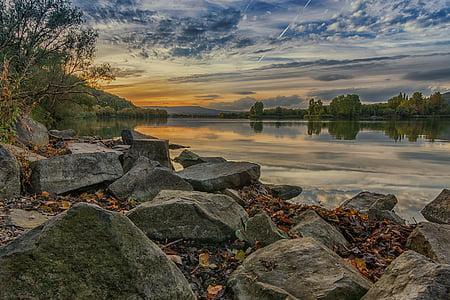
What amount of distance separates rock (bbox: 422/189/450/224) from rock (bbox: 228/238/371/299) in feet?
23.9

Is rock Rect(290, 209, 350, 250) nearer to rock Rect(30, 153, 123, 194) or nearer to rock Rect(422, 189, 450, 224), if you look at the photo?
rock Rect(30, 153, 123, 194)

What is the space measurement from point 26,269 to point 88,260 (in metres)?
0.43

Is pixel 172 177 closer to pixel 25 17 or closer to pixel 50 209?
pixel 50 209

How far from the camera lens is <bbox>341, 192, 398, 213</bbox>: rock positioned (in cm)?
1063

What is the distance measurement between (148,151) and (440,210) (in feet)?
27.6

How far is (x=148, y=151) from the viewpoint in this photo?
504 inches

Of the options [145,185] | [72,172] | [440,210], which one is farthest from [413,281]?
[440,210]

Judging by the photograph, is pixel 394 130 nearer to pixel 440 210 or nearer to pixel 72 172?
pixel 440 210

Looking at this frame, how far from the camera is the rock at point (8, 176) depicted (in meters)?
6.57

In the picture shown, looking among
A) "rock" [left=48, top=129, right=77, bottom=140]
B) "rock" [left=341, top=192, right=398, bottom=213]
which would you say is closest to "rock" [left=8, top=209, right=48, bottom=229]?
"rock" [left=341, top=192, right=398, bottom=213]

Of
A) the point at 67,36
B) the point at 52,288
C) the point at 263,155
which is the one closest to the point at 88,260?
the point at 52,288

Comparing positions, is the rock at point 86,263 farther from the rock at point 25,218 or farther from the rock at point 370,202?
the rock at point 370,202

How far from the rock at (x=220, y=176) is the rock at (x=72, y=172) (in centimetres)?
201

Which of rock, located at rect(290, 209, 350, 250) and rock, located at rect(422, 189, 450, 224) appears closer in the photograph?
rock, located at rect(290, 209, 350, 250)
